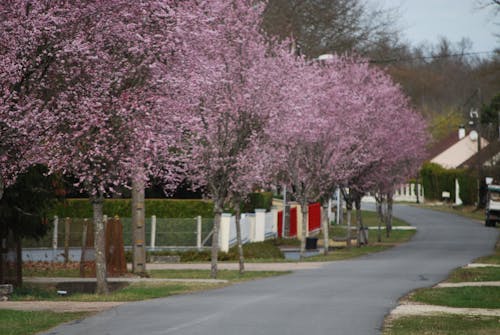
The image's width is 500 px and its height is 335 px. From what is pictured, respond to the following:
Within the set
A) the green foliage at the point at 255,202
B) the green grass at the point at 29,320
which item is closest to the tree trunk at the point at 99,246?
the green grass at the point at 29,320

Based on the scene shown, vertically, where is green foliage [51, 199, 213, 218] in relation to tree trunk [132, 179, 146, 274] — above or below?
above

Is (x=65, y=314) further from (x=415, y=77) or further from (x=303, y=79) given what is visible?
(x=415, y=77)

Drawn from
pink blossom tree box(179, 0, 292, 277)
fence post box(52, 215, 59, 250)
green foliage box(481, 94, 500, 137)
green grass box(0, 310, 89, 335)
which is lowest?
green grass box(0, 310, 89, 335)

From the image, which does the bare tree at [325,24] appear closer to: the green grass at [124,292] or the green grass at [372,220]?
the green grass at [372,220]

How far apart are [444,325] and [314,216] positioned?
149ft

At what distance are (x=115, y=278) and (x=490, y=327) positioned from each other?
1485 centimetres

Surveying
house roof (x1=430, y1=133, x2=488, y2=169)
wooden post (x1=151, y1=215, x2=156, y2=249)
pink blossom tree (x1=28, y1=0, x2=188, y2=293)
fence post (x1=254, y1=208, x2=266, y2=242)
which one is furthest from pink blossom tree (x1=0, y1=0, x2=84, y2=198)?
house roof (x1=430, y1=133, x2=488, y2=169)

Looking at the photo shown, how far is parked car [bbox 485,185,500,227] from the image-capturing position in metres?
66.2

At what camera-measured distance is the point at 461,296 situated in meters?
23.7

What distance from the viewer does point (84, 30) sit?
18.3 metres

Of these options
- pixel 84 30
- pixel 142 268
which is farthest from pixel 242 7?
pixel 84 30

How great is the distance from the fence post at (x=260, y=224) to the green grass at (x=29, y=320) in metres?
29.1

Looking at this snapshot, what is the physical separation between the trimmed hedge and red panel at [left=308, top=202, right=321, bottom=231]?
27.7m

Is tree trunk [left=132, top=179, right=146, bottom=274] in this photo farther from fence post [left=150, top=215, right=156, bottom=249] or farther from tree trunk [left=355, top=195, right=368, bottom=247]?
tree trunk [left=355, top=195, right=368, bottom=247]
